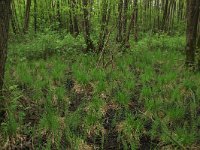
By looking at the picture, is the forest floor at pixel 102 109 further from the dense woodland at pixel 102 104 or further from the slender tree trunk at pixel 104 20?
the slender tree trunk at pixel 104 20

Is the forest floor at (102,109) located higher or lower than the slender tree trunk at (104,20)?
lower

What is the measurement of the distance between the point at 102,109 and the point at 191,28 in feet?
14.7

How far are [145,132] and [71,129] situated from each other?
1261mm

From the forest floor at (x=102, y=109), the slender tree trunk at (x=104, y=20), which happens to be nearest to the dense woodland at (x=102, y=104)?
the forest floor at (x=102, y=109)

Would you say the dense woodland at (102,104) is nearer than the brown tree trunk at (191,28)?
Yes

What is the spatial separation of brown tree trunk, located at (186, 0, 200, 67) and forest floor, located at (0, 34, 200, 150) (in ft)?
1.76

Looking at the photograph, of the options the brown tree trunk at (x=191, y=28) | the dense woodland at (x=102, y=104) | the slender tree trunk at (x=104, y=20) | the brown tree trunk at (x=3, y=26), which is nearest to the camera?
the brown tree trunk at (x=3, y=26)

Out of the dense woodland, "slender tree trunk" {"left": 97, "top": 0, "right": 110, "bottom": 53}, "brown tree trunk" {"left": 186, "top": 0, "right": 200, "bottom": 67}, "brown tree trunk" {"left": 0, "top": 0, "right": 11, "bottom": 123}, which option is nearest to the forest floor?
the dense woodland

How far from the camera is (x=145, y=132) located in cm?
500

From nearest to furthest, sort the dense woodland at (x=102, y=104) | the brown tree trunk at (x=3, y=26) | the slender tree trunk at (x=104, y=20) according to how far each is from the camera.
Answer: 1. the brown tree trunk at (x=3, y=26)
2. the dense woodland at (x=102, y=104)
3. the slender tree trunk at (x=104, y=20)

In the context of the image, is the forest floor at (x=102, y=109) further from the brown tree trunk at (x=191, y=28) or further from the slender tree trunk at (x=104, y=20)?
the slender tree trunk at (x=104, y=20)

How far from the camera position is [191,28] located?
347 inches

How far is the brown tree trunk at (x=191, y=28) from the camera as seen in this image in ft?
28.2

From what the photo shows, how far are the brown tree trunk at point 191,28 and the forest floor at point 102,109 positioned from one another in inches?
21.2
